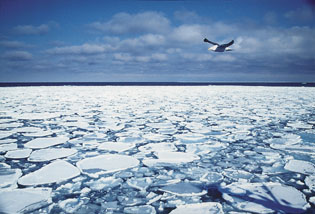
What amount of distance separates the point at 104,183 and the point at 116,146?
2.67 feet

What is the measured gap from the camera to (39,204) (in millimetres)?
1130

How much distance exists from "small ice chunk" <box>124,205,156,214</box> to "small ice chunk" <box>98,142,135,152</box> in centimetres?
100

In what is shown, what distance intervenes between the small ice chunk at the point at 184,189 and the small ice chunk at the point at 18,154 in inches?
54.8

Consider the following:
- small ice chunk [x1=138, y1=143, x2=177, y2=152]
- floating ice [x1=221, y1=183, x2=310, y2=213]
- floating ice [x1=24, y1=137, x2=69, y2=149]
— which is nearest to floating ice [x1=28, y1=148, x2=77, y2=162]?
floating ice [x1=24, y1=137, x2=69, y2=149]

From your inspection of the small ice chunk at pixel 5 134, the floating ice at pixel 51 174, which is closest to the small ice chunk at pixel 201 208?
the floating ice at pixel 51 174

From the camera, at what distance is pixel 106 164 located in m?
1.72

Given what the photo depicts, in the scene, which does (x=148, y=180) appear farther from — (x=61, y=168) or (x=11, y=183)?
(x=11, y=183)

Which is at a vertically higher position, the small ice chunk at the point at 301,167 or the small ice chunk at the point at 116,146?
the small ice chunk at the point at 301,167

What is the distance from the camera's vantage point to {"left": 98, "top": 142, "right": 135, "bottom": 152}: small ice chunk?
6.96 ft

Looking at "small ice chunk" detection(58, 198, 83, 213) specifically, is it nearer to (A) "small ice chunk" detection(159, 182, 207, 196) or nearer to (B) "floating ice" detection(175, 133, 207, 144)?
(A) "small ice chunk" detection(159, 182, 207, 196)

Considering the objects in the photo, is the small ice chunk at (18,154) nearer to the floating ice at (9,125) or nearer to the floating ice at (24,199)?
the floating ice at (24,199)

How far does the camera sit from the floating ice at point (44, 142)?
7.20ft

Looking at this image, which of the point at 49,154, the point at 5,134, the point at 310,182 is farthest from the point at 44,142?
the point at 310,182

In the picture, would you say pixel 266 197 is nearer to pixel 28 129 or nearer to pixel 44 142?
pixel 44 142
